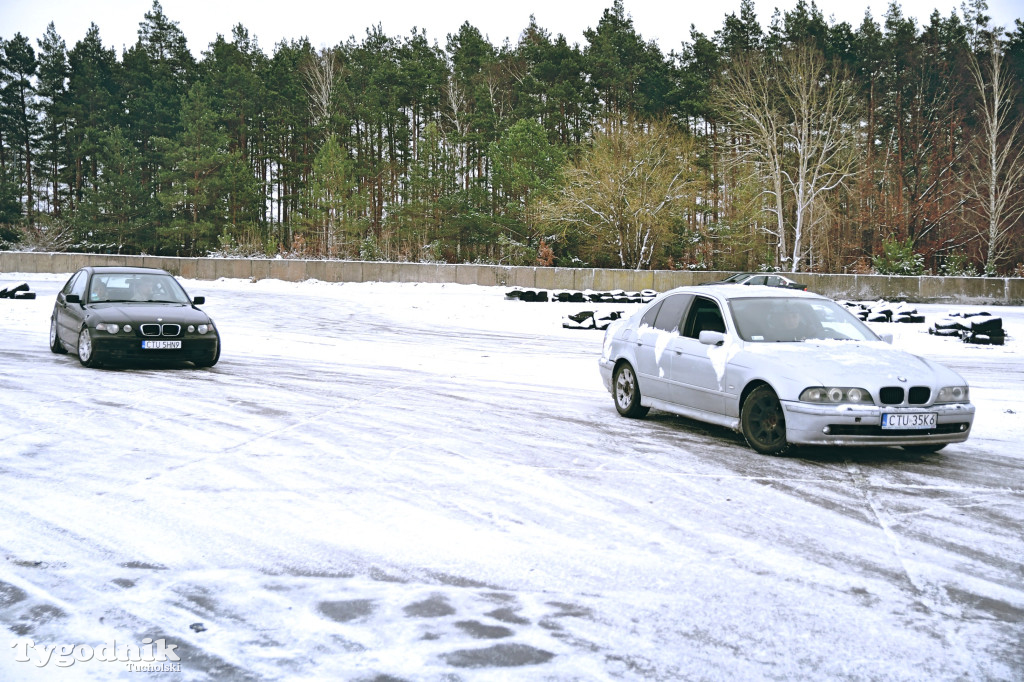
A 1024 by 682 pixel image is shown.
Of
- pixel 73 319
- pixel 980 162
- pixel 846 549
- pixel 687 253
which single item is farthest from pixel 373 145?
pixel 846 549

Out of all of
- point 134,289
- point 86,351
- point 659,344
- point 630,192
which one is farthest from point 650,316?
point 630,192

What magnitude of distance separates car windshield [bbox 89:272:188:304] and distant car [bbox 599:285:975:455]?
7.71 metres

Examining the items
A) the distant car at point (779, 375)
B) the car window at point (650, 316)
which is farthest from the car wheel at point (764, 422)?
the car window at point (650, 316)

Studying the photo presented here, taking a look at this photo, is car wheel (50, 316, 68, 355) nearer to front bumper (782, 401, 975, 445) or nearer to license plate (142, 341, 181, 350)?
license plate (142, 341, 181, 350)

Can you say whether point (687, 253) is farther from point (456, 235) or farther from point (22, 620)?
point (22, 620)

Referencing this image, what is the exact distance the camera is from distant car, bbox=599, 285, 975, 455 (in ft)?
25.8

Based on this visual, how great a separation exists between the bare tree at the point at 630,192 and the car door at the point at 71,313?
3300 cm

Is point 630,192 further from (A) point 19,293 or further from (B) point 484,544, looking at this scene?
(B) point 484,544

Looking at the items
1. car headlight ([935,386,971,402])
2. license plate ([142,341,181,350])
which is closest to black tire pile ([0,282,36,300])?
license plate ([142,341,181,350])

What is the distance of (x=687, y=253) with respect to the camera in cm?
5194

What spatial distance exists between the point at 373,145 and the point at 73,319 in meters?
61.7

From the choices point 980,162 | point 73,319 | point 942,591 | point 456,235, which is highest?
point 980,162

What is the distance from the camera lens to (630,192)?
46.6 metres

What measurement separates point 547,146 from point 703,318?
45.6 metres
